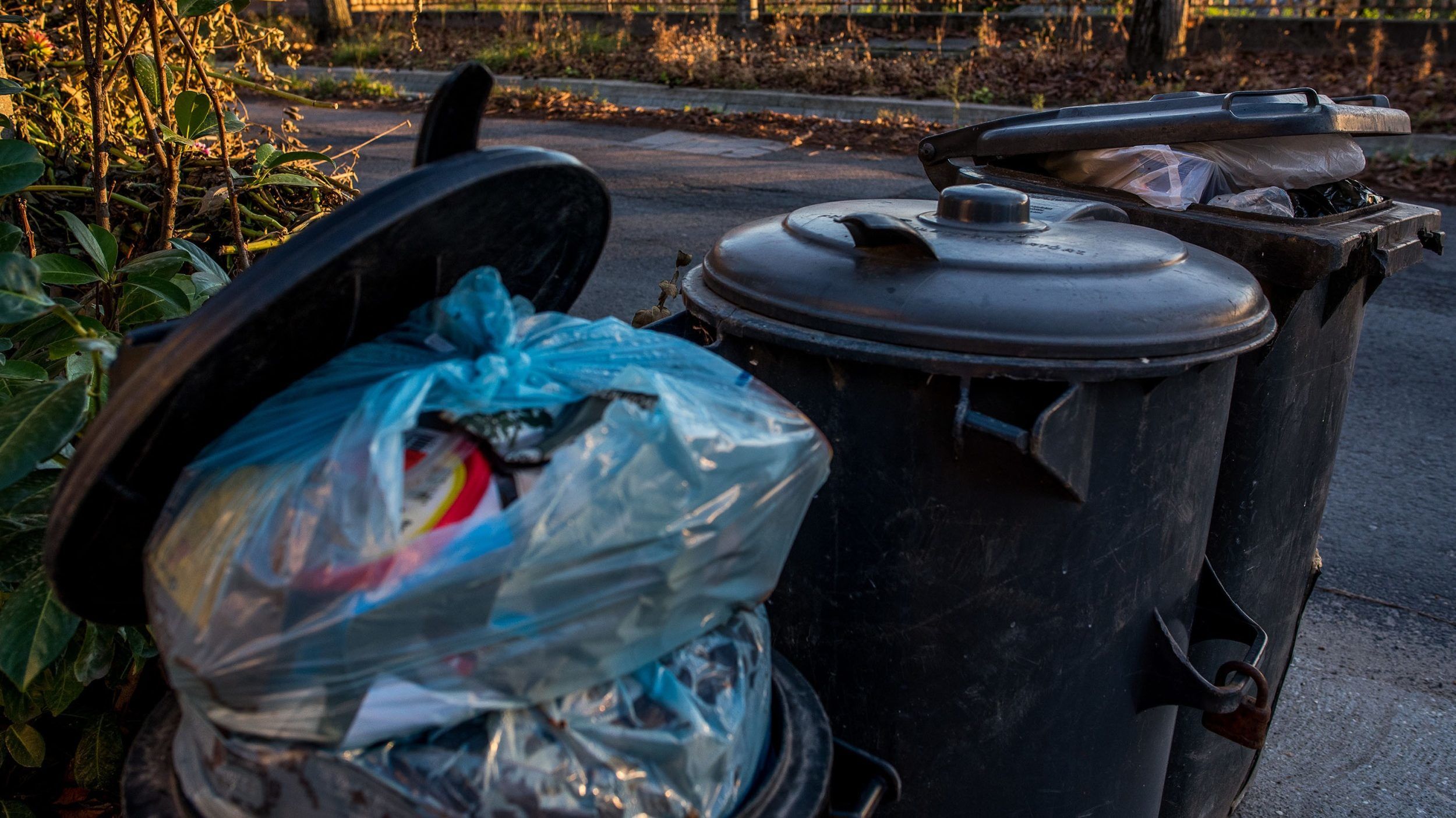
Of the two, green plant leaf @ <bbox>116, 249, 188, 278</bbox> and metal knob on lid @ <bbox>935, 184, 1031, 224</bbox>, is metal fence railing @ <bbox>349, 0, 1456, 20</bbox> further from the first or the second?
metal knob on lid @ <bbox>935, 184, 1031, 224</bbox>

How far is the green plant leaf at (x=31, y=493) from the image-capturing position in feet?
4.94

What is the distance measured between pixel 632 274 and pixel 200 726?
471cm

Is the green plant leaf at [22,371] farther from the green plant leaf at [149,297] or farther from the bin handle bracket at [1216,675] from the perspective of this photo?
the bin handle bracket at [1216,675]

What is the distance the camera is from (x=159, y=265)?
176 cm

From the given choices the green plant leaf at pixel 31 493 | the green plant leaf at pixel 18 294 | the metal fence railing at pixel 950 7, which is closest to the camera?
the green plant leaf at pixel 18 294

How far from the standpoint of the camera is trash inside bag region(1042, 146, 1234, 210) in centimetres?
221

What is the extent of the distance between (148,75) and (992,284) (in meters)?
1.94

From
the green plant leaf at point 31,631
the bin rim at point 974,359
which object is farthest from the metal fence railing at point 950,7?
the bin rim at point 974,359

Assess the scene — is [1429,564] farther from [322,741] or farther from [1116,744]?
A: [322,741]

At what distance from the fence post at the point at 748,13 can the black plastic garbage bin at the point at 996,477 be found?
41.7 ft

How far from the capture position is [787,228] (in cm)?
178

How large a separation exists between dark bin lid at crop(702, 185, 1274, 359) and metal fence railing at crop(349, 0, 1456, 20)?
10361mm

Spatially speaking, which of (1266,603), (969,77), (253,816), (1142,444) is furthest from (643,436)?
(969,77)

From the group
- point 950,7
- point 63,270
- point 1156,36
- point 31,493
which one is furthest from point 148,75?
point 950,7
